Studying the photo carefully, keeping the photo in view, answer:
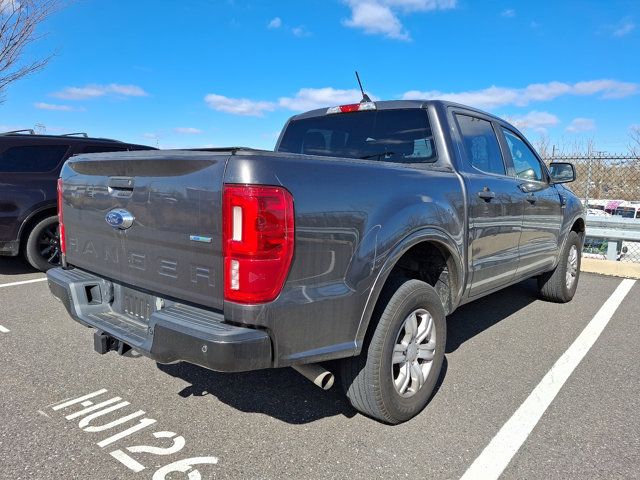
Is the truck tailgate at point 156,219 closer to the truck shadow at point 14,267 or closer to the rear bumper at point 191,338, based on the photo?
the rear bumper at point 191,338

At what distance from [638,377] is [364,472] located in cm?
250

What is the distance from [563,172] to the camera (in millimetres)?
5008

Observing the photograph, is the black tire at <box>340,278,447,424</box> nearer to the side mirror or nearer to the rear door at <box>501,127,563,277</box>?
the rear door at <box>501,127,563,277</box>

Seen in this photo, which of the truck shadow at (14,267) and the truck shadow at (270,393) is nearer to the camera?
the truck shadow at (270,393)

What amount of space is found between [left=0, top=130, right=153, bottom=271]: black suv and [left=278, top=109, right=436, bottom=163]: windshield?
3932 mm

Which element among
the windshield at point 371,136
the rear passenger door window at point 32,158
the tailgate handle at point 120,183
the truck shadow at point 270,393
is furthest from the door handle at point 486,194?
the rear passenger door window at point 32,158

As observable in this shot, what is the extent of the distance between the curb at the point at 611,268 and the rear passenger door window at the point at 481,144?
15.0 ft

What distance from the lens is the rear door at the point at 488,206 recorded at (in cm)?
347

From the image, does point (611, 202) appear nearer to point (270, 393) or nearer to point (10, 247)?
point (270, 393)

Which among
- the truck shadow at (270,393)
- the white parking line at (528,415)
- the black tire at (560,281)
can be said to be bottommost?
the white parking line at (528,415)

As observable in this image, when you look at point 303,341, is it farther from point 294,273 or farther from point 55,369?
point 55,369

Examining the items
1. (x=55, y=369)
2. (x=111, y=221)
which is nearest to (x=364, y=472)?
(x=111, y=221)

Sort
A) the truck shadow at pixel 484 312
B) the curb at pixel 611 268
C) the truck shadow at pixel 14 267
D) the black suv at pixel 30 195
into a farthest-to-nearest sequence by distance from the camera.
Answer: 1. the curb at pixel 611 268
2. the truck shadow at pixel 14 267
3. the black suv at pixel 30 195
4. the truck shadow at pixel 484 312

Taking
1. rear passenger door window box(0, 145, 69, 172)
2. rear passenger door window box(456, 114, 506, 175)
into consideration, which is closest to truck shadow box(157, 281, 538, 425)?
rear passenger door window box(456, 114, 506, 175)
